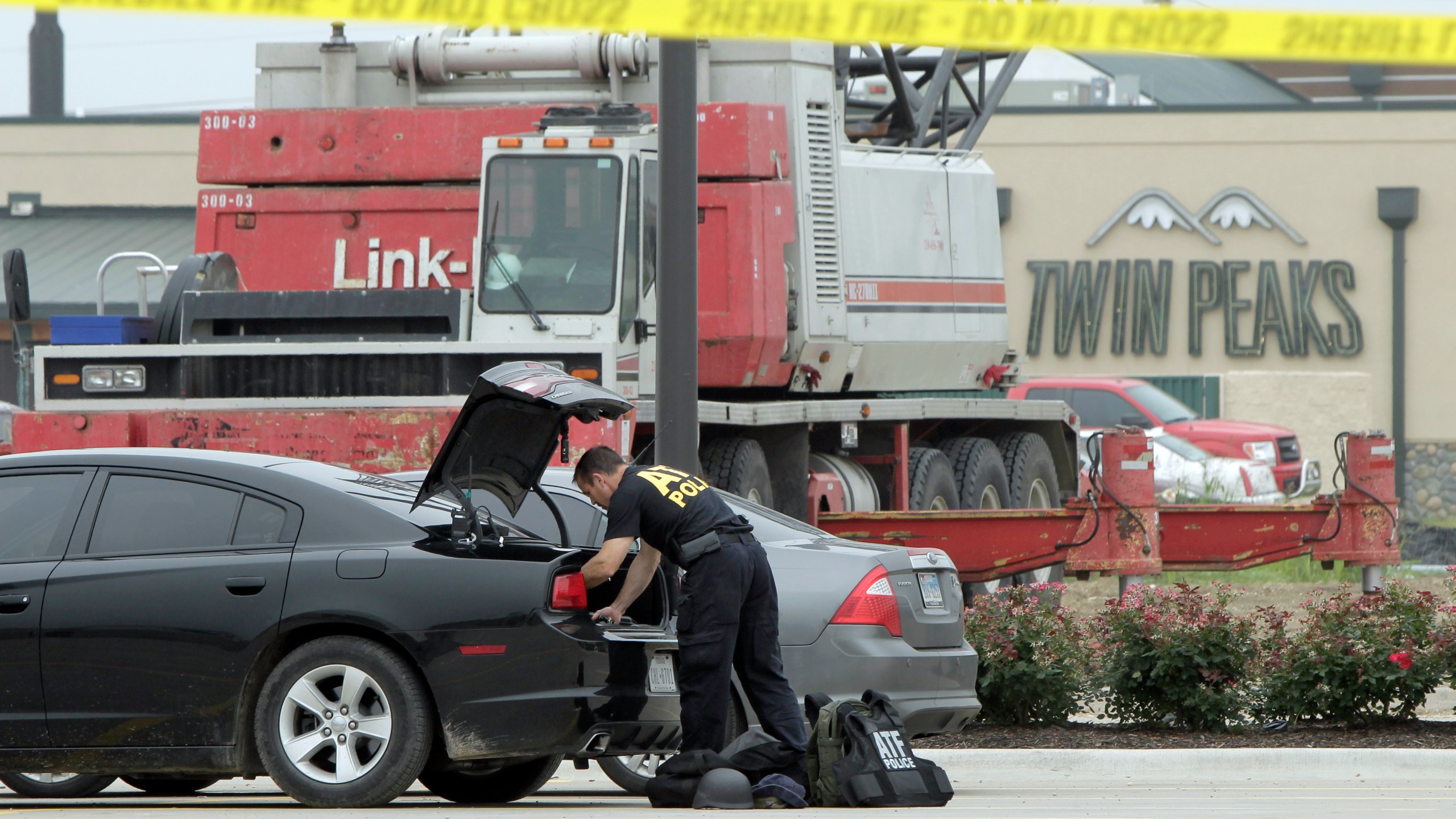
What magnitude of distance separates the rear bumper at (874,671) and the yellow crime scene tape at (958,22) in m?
2.54

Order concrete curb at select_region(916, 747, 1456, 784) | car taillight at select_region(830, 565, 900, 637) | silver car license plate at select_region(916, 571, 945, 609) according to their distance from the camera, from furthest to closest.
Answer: concrete curb at select_region(916, 747, 1456, 784)
silver car license plate at select_region(916, 571, 945, 609)
car taillight at select_region(830, 565, 900, 637)

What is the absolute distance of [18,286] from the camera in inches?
465

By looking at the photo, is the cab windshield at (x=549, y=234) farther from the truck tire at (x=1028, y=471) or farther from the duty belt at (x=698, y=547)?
the truck tire at (x=1028, y=471)

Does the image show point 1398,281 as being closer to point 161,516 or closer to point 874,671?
point 874,671

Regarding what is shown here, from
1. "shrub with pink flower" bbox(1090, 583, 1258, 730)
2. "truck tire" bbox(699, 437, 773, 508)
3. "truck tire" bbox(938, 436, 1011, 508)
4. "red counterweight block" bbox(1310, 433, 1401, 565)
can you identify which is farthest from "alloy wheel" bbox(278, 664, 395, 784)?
"truck tire" bbox(938, 436, 1011, 508)

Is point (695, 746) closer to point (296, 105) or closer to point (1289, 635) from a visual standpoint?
point (1289, 635)

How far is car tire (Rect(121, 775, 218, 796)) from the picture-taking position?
8422mm

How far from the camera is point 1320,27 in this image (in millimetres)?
7156

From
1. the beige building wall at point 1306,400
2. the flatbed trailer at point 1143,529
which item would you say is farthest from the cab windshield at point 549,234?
the beige building wall at point 1306,400

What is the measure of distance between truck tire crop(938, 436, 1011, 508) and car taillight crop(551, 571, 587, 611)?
9.05 metres

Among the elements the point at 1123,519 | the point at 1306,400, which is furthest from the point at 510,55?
the point at 1306,400

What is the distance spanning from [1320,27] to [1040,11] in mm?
1058

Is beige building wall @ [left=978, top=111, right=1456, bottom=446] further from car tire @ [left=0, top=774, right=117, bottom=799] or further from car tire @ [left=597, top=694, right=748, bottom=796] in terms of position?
car tire @ [left=0, top=774, right=117, bottom=799]

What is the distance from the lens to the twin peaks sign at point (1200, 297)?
106ft
